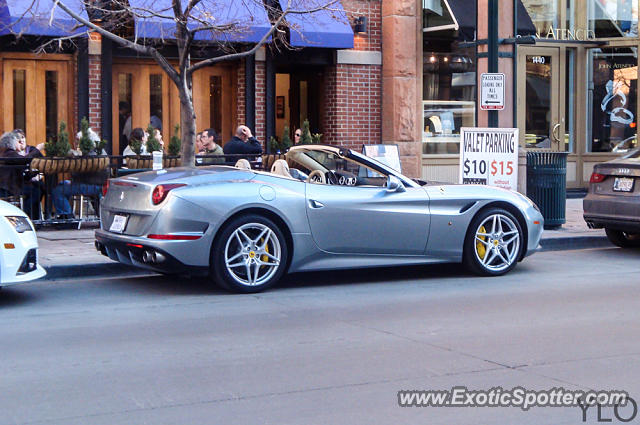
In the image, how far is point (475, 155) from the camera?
543 inches

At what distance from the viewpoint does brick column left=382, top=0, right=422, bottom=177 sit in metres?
18.7

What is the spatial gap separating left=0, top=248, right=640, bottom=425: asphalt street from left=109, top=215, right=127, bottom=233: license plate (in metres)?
0.62

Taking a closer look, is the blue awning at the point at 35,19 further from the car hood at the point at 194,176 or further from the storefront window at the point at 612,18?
the storefront window at the point at 612,18

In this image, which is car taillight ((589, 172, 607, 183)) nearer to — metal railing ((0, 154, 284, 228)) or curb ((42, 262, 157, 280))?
metal railing ((0, 154, 284, 228))

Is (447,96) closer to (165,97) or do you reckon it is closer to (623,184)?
(165,97)

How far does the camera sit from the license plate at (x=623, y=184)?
1223cm

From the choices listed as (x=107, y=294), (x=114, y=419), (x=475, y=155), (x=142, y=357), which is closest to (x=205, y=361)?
(x=142, y=357)

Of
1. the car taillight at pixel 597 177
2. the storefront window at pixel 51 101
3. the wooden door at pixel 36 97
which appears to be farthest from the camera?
the storefront window at pixel 51 101

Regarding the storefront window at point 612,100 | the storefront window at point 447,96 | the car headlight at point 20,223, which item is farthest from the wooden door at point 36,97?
the storefront window at point 612,100

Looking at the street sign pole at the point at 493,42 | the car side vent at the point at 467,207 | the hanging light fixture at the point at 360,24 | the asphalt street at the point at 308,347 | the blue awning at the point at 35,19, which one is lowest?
the asphalt street at the point at 308,347

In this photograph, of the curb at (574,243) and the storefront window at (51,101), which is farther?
the storefront window at (51,101)

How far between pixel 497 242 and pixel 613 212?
253cm

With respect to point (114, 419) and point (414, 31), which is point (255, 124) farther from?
point (114, 419)

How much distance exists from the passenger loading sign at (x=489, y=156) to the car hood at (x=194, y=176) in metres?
4.99
